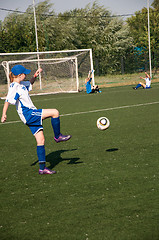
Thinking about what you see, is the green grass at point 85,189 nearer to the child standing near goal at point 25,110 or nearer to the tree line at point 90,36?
the child standing near goal at point 25,110

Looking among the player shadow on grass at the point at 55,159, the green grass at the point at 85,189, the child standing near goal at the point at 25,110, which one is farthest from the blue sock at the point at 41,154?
the player shadow on grass at the point at 55,159

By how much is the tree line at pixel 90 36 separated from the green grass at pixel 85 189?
2729cm

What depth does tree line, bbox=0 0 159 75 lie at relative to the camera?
35750mm

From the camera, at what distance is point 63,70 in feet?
92.3

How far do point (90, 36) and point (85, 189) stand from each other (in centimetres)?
4466

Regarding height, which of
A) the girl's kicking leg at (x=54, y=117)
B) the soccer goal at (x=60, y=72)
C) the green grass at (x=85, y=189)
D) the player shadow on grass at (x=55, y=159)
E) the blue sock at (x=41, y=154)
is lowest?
the player shadow on grass at (x=55, y=159)

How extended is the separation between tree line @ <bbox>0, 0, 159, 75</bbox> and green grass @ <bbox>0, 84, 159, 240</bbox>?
27287 millimetres

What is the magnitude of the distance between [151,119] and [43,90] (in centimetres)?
1759

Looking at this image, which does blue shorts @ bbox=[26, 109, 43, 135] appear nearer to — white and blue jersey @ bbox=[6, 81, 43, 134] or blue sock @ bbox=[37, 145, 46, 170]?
white and blue jersey @ bbox=[6, 81, 43, 134]

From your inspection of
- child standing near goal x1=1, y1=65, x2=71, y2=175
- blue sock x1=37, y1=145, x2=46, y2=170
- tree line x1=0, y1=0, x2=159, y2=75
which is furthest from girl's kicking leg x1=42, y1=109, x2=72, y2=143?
tree line x1=0, y1=0, x2=159, y2=75

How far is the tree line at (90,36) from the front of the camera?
35750 mm

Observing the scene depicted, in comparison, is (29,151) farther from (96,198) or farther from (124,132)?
(96,198)

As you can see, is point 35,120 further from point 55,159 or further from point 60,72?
point 60,72

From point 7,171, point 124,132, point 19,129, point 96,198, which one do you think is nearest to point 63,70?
point 19,129
